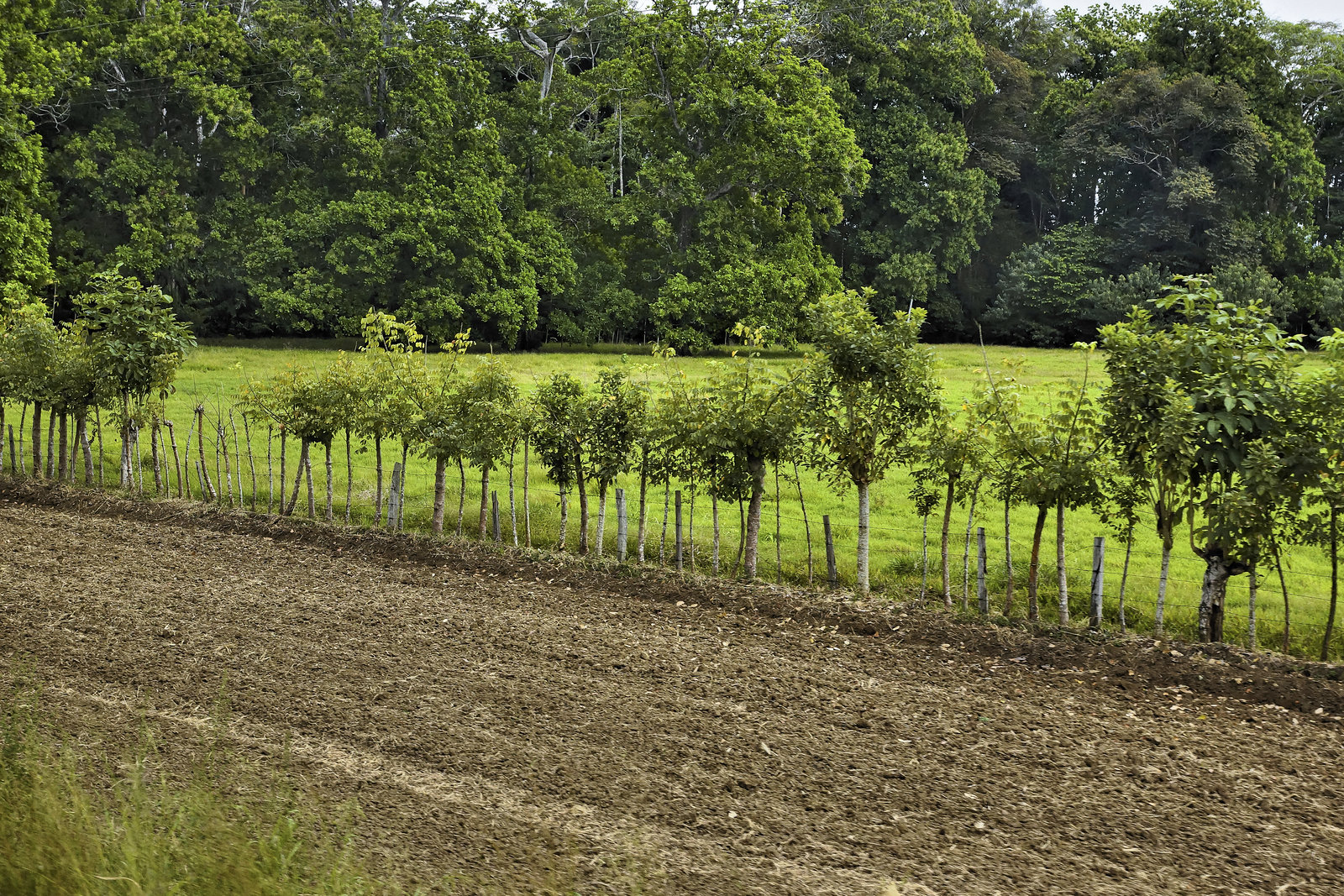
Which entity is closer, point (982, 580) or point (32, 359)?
point (982, 580)

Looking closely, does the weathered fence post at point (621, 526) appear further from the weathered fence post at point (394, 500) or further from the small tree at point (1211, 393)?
the small tree at point (1211, 393)

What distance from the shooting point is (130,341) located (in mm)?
16656

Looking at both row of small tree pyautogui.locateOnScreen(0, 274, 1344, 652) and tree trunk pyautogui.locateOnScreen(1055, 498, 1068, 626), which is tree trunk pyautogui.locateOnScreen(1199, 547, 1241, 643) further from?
tree trunk pyautogui.locateOnScreen(1055, 498, 1068, 626)

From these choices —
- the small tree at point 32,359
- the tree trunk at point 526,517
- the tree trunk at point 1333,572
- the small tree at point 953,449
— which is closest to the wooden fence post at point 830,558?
the small tree at point 953,449

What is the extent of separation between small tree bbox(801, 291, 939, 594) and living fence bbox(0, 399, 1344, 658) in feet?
3.01

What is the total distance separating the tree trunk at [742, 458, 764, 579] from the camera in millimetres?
12672

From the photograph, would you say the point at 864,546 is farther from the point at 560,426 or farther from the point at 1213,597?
the point at 560,426

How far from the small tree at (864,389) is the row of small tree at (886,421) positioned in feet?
0.08

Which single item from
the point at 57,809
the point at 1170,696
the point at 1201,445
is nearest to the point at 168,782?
the point at 57,809

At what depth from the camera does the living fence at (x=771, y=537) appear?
1193 centimetres

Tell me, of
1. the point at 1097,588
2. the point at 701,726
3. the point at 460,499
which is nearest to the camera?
the point at 701,726

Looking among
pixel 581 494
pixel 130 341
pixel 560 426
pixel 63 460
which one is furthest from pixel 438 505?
pixel 63 460

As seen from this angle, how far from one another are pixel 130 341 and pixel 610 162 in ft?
95.2

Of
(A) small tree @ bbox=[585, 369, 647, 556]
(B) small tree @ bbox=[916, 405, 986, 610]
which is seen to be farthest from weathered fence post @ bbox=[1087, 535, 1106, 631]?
(A) small tree @ bbox=[585, 369, 647, 556]
